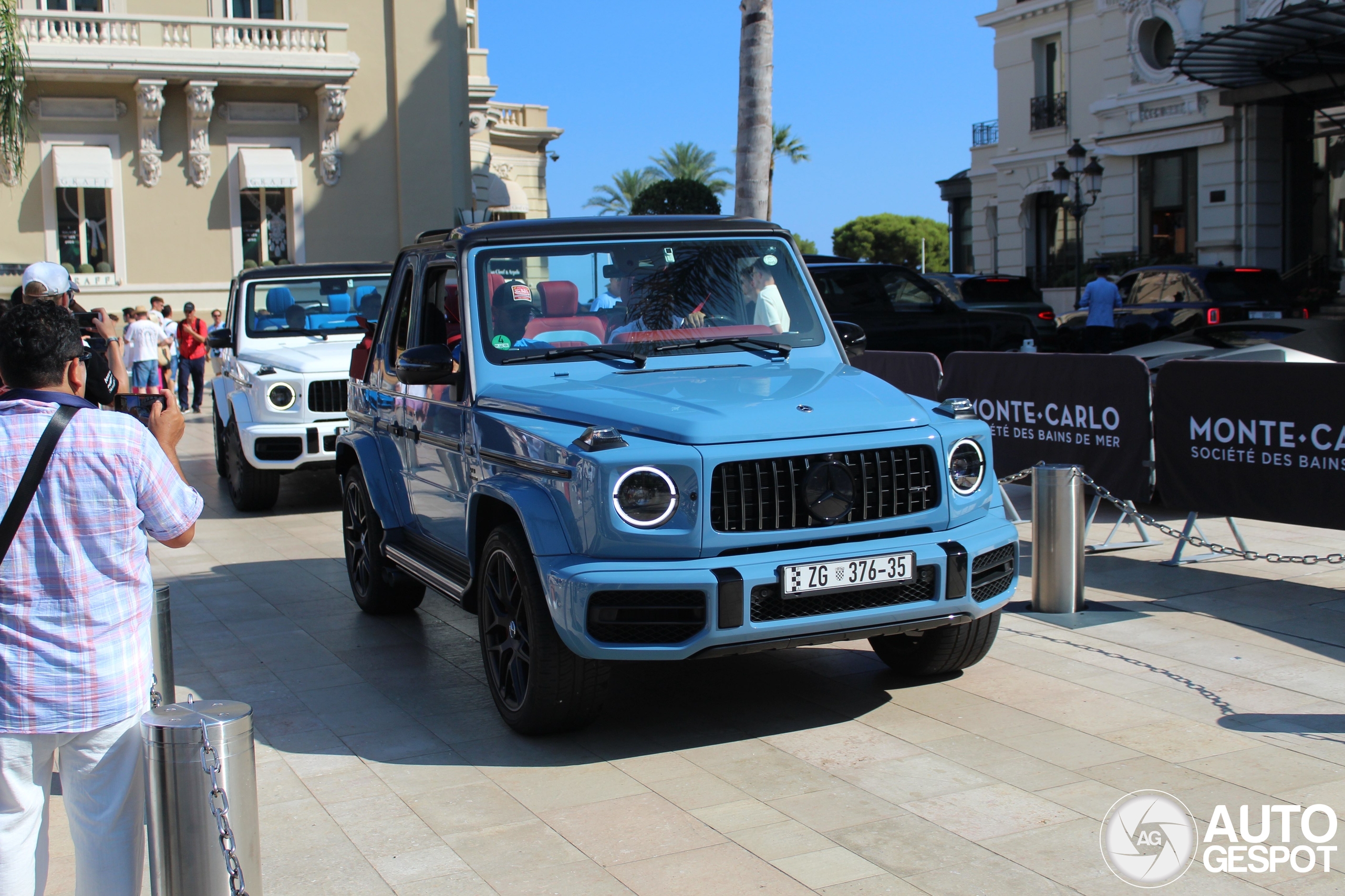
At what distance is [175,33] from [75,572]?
2767cm

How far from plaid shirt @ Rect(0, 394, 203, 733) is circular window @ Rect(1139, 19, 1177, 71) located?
33.4m

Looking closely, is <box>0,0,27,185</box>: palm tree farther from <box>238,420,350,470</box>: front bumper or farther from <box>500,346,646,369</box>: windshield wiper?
<box>500,346,646,369</box>: windshield wiper

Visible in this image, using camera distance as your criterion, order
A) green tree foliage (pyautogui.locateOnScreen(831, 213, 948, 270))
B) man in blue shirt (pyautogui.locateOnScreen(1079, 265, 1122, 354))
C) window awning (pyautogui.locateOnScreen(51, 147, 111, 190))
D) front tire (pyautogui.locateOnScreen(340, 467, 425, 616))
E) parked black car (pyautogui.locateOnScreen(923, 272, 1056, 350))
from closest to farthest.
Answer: front tire (pyautogui.locateOnScreen(340, 467, 425, 616)) < man in blue shirt (pyautogui.locateOnScreen(1079, 265, 1122, 354)) < parked black car (pyautogui.locateOnScreen(923, 272, 1056, 350)) < window awning (pyautogui.locateOnScreen(51, 147, 111, 190)) < green tree foliage (pyautogui.locateOnScreen(831, 213, 948, 270))

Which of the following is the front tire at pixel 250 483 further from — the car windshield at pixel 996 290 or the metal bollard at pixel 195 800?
the car windshield at pixel 996 290

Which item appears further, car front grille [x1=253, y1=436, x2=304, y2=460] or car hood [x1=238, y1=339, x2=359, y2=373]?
car hood [x1=238, y1=339, x2=359, y2=373]

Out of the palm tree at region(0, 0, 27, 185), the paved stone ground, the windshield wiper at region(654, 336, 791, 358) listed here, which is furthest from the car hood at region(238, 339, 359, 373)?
the palm tree at region(0, 0, 27, 185)

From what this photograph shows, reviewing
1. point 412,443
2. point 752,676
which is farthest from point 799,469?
point 412,443

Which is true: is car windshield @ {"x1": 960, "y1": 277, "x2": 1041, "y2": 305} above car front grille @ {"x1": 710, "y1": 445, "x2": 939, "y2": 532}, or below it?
above

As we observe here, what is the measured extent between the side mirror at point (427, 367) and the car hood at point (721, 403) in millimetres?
255

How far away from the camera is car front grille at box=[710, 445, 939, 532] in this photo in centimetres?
459

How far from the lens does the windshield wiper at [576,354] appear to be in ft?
18.3

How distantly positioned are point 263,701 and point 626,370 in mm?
2227

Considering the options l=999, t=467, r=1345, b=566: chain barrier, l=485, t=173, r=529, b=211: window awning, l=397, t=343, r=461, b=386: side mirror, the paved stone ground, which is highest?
l=485, t=173, r=529, b=211: window awning

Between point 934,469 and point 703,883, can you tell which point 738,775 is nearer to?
point 703,883
